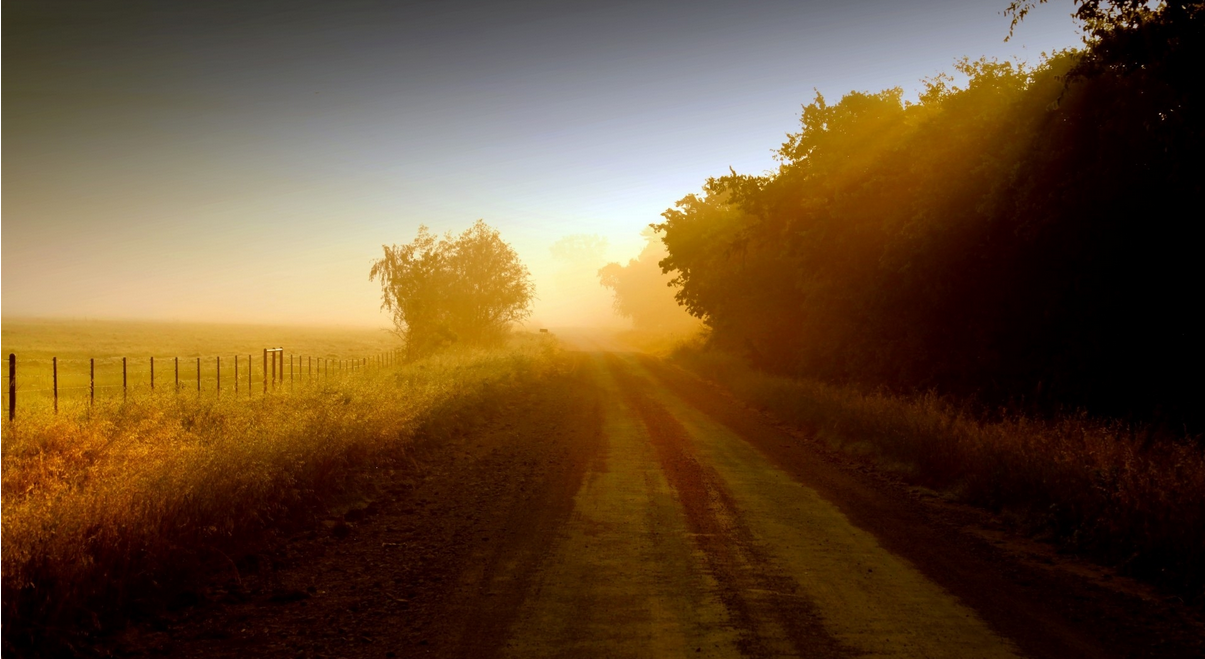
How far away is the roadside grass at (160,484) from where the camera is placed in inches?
203

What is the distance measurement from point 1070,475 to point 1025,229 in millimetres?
6598

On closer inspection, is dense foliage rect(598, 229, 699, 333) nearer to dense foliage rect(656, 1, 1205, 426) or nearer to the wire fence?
the wire fence

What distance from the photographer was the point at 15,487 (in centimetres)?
874

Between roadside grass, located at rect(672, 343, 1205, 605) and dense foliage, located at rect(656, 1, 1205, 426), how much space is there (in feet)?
4.68

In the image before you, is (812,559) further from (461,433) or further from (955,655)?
(461,433)

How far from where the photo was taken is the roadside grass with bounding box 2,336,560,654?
16.9 feet

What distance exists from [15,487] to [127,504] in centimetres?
398

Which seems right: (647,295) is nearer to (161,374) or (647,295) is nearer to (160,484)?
(161,374)

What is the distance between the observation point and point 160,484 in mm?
6836

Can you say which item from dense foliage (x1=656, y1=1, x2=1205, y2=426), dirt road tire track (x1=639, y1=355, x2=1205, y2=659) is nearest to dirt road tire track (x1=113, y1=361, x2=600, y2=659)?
dirt road tire track (x1=639, y1=355, x2=1205, y2=659)

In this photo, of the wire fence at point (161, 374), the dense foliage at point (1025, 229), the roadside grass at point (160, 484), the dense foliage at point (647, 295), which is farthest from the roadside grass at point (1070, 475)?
the dense foliage at point (647, 295)

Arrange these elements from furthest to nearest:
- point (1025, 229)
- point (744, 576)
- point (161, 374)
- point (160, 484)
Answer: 1. point (161, 374)
2. point (1025, 229)
3. point (160, 484)
4. point (744, 576)

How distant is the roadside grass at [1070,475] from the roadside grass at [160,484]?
Result: 845 cm

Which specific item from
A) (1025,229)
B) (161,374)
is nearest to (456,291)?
(161,374)
